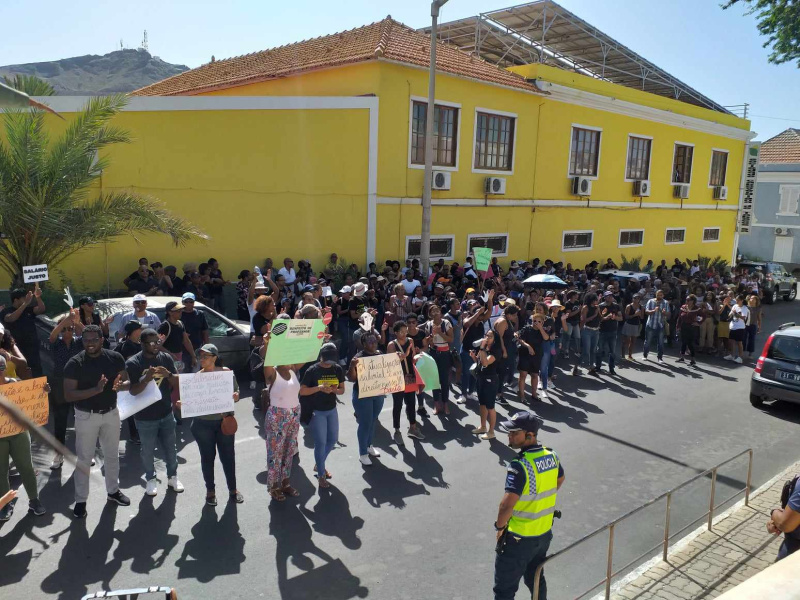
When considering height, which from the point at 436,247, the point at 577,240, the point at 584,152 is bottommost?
the point at 436,247

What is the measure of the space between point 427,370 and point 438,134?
1040 centimetres

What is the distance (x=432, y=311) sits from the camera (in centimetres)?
881

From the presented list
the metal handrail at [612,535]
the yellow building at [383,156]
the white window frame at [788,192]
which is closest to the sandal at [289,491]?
the metal handrail at [612,535]

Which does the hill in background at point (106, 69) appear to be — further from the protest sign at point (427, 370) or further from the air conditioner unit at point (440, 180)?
the protest sign at point (427, 370)

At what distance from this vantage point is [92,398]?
19.0ft

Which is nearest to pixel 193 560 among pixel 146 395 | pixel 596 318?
pixel 146 395

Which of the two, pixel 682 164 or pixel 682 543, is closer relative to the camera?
pixel 682 543

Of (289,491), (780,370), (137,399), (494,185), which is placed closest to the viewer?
(137,399)

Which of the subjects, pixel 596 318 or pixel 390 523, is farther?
pixel 596 318

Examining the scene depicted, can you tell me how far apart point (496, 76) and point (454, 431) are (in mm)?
13062

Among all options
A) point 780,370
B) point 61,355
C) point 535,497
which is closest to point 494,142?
point 780,370

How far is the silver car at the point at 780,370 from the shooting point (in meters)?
9.68

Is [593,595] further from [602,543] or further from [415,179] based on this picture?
[415,179]

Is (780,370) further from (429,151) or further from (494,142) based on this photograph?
(494,142)
